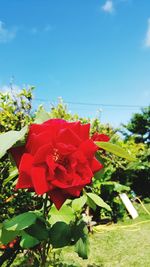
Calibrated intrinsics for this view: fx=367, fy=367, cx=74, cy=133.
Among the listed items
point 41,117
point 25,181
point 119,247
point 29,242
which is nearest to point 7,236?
point 29,242

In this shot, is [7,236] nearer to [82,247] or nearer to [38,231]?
[38,231]

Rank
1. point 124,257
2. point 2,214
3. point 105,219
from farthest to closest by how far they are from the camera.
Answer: point 105,219 → point 124,257 → point 2,214

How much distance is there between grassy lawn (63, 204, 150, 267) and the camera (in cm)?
468

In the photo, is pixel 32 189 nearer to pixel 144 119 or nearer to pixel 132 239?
pixel 132 239

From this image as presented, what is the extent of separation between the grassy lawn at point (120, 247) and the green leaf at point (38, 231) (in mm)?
3179

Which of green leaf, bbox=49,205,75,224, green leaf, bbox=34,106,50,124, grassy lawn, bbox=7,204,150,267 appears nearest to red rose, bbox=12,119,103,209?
green leaf, bbox=34,106,50,124

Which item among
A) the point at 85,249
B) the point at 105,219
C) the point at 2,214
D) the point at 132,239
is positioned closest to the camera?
the point at 85,249

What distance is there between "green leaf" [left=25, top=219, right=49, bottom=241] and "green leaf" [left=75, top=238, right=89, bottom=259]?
17 centimetres

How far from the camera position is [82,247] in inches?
42.6

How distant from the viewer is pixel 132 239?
19.8ft

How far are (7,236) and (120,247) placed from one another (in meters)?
4.84

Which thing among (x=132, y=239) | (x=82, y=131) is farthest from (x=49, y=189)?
(x=132, y=239)

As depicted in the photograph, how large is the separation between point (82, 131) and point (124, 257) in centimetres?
443

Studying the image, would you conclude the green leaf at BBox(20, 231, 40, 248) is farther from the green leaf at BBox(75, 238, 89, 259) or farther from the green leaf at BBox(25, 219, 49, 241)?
the green leaf at BBox(75, 238, 89, 259)
